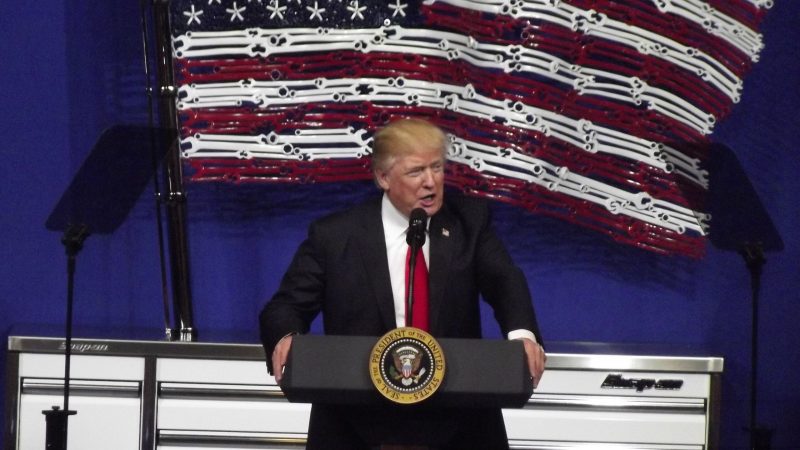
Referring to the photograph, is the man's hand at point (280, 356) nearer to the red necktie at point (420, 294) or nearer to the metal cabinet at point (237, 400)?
the red necktie at point (420, 294)

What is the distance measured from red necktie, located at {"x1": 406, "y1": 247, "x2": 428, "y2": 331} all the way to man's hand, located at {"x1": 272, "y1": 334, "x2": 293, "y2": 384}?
348 mm

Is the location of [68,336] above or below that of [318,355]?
above

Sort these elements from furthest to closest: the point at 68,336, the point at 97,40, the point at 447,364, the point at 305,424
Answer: the point at 97,40
the point at 305,424
the point at 68,336
the point at 447,364

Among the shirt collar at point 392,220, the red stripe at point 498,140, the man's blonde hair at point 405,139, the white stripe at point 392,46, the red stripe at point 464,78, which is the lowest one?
the shirt collar at point 392,220

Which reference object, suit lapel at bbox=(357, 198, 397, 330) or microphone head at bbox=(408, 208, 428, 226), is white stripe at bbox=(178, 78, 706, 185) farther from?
microphone head at bbox=(408, 208, 428, 226)

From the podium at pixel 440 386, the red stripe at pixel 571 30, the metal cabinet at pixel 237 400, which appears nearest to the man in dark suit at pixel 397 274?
the podium at pixel 440 386

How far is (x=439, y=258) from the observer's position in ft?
8.15

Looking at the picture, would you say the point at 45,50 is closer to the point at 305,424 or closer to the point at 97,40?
the point at 97,40

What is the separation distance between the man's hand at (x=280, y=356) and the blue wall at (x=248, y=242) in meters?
1.81

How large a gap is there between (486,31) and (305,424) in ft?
4.73

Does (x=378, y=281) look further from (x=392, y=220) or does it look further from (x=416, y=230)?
(x=416, y=230)

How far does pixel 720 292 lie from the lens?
13.2ft

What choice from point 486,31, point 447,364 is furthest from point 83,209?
point 447,364

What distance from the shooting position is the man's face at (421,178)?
2469 mm
